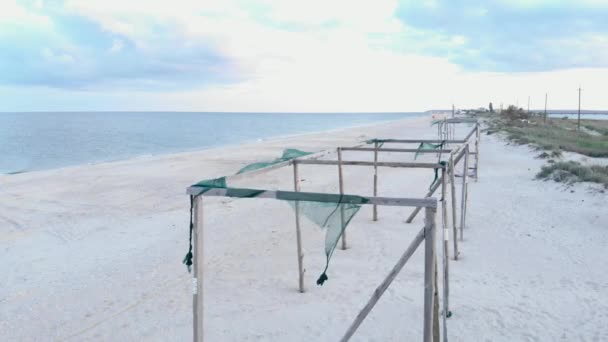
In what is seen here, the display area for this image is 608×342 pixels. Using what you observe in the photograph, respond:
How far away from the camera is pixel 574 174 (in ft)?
42.8

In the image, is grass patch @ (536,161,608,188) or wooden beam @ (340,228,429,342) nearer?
wooden beam @ (340,228,429,342)

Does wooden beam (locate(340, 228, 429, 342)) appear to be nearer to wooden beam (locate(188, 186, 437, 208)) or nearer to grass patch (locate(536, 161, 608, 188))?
wooden beam (locate(188, 186, 437, 208))

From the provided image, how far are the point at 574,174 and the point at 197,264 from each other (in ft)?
40.3

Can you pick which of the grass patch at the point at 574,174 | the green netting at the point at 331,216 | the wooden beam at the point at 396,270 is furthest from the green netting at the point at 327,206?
the grass patch at the point at 574,174

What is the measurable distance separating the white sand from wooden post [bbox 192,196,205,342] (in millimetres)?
1055

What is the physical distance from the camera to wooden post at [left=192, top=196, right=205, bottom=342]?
415 cm

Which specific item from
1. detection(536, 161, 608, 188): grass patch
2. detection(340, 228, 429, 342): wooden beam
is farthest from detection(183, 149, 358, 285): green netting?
detection(536, 161, 608, 188): grass patch

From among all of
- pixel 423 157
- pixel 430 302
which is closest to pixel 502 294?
pixel 430 302

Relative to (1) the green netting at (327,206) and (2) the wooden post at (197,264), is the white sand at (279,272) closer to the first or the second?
(2) the wooden post at (197,264)

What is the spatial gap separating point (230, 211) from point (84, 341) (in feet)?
19.7

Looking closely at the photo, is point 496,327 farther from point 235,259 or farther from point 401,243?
point 235,259

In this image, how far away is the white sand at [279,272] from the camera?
5.48m

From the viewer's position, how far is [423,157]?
21812 millimetres

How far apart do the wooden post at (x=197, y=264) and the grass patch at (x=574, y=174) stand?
1096cm
